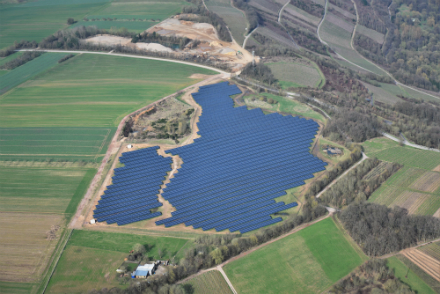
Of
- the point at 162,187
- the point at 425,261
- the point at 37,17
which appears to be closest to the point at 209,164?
the point at 162,187

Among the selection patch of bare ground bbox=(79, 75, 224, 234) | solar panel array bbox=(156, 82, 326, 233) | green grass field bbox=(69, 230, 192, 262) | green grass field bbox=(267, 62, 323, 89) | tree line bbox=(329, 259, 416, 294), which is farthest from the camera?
green grass field bbox=(267, 62, 323, 89)

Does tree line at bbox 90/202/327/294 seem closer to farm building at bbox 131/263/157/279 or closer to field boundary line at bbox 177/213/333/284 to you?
field boundary line at bbox 177/213/333/284

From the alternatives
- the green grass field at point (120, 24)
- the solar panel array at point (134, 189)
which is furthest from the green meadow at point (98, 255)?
the green grass field at point (120, 24)

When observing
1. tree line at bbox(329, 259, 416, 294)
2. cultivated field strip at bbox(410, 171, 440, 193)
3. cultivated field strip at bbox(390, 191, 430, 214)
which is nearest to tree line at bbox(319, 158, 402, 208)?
cultivated field strip at bbox(390, 191, 430, 214)

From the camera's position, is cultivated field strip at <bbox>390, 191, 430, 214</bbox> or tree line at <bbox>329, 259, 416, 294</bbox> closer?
tree line at <bbox>329, 259, 416, 294</bbox>

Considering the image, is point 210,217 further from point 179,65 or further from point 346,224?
point 179,65

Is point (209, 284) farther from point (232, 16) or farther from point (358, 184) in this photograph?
point (232, 16)

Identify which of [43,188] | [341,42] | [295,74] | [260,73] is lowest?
[43,188]
